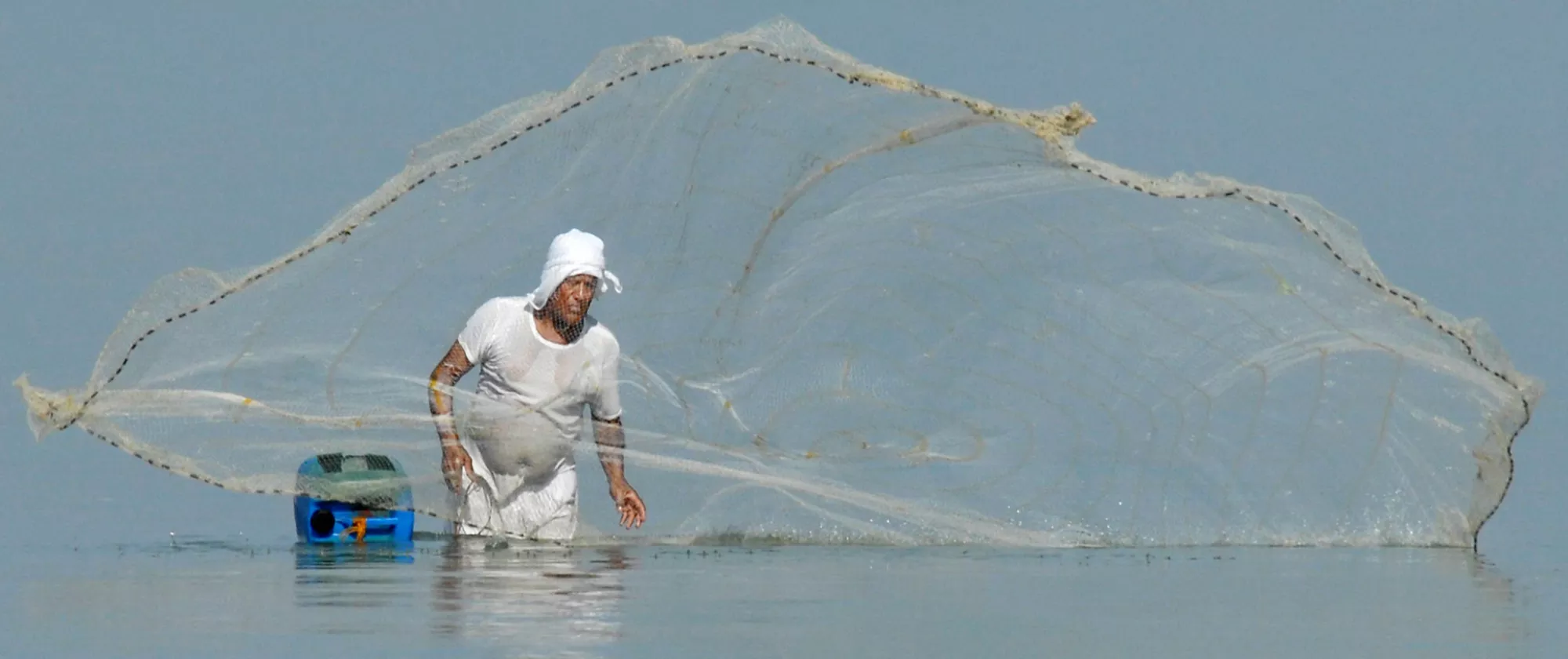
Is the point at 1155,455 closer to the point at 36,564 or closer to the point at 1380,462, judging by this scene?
the point at 1380,462

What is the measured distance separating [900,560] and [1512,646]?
5.05m

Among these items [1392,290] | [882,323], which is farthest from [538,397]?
[1392,290]

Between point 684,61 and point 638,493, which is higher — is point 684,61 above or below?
above

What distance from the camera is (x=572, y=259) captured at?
555 inches

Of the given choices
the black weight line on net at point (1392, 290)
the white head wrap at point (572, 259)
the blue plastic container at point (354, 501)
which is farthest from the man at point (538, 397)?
the black weight line on net at point (1392, 290)

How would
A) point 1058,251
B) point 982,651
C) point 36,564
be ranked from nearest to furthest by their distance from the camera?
point 982,651 < point 36,564 < point 1058,251

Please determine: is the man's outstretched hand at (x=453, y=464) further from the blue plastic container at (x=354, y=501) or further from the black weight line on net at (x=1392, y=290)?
the black weight line on net at (x=1392, y=290)

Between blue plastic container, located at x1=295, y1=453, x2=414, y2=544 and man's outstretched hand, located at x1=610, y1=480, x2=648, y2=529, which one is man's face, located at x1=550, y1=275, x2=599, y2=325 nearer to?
man's outstretched hand, located at x1=610, y1=480, x2=648, y2=529

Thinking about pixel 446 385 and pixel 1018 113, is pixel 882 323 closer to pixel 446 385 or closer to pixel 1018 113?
pixel 1018 113

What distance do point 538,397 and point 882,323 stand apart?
6.68ft

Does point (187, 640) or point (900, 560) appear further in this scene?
point (900, 560)

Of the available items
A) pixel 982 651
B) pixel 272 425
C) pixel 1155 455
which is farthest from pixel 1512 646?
pixel 272 425

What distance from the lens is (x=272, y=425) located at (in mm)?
13516

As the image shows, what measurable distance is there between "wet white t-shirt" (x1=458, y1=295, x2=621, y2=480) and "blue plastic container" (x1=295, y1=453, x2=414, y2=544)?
0.52m
